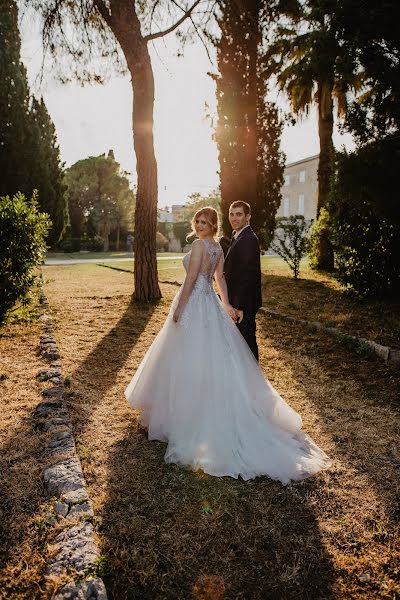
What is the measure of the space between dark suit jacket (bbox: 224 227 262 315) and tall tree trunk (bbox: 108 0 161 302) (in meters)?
5.23

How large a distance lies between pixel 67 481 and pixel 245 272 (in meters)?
2.67

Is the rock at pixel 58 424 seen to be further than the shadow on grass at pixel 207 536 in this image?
Yes

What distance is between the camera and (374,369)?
538cm

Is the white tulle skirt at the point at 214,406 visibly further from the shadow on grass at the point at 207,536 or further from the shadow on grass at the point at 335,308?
the shadow on grass at the point at 335,308

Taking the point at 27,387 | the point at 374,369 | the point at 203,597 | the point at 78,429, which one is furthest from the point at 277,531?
the point at 374,369

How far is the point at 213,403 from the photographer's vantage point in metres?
3.24

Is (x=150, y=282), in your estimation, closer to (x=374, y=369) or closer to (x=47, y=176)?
(x=374, y=369)

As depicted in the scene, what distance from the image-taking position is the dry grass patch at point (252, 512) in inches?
81.2

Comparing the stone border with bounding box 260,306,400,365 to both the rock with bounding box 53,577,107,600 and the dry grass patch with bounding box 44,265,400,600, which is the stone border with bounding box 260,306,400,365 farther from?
the rock with bounding box 53,577,107,600

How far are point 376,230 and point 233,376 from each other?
21.5 ft

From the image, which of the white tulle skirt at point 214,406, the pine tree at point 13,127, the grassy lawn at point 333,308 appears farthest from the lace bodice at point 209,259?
the pine tree at point 13,127

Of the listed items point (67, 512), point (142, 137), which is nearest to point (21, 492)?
point (67, 512)

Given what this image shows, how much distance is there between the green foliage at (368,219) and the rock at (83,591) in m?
6.53

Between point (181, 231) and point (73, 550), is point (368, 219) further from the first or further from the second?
point (181, 231)
